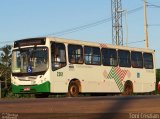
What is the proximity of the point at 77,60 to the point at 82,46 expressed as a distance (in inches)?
27.0

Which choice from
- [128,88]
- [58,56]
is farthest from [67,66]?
[128,88]

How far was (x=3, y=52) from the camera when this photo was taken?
5119 centimetres

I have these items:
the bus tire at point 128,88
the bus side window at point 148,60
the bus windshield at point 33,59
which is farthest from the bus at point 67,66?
the bus side window at point 148,60

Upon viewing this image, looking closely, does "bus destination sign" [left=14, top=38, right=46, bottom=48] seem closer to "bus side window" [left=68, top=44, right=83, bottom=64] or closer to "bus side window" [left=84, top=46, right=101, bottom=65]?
"bus side window" [left=68, top=44, right=83, bottom=64]

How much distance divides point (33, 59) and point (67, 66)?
1.55m

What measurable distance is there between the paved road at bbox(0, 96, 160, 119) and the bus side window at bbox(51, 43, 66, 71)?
17.0m

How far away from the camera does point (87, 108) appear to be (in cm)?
325

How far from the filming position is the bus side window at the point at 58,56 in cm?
2084

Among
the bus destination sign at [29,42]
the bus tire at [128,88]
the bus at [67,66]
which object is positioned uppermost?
the bus destination sign at [29,42]

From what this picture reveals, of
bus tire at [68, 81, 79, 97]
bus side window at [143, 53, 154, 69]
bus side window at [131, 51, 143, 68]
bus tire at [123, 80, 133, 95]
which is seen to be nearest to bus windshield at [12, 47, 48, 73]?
bus tire at [68, 81, 79, 97]

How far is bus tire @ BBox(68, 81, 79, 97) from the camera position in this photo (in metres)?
21.8

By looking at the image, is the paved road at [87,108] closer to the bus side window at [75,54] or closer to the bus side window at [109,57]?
the bus side window at [75,54]

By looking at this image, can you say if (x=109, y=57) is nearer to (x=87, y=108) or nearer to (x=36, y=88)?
(x=36, y=88)

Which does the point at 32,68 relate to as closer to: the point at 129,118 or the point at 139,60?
the point at 139,60
